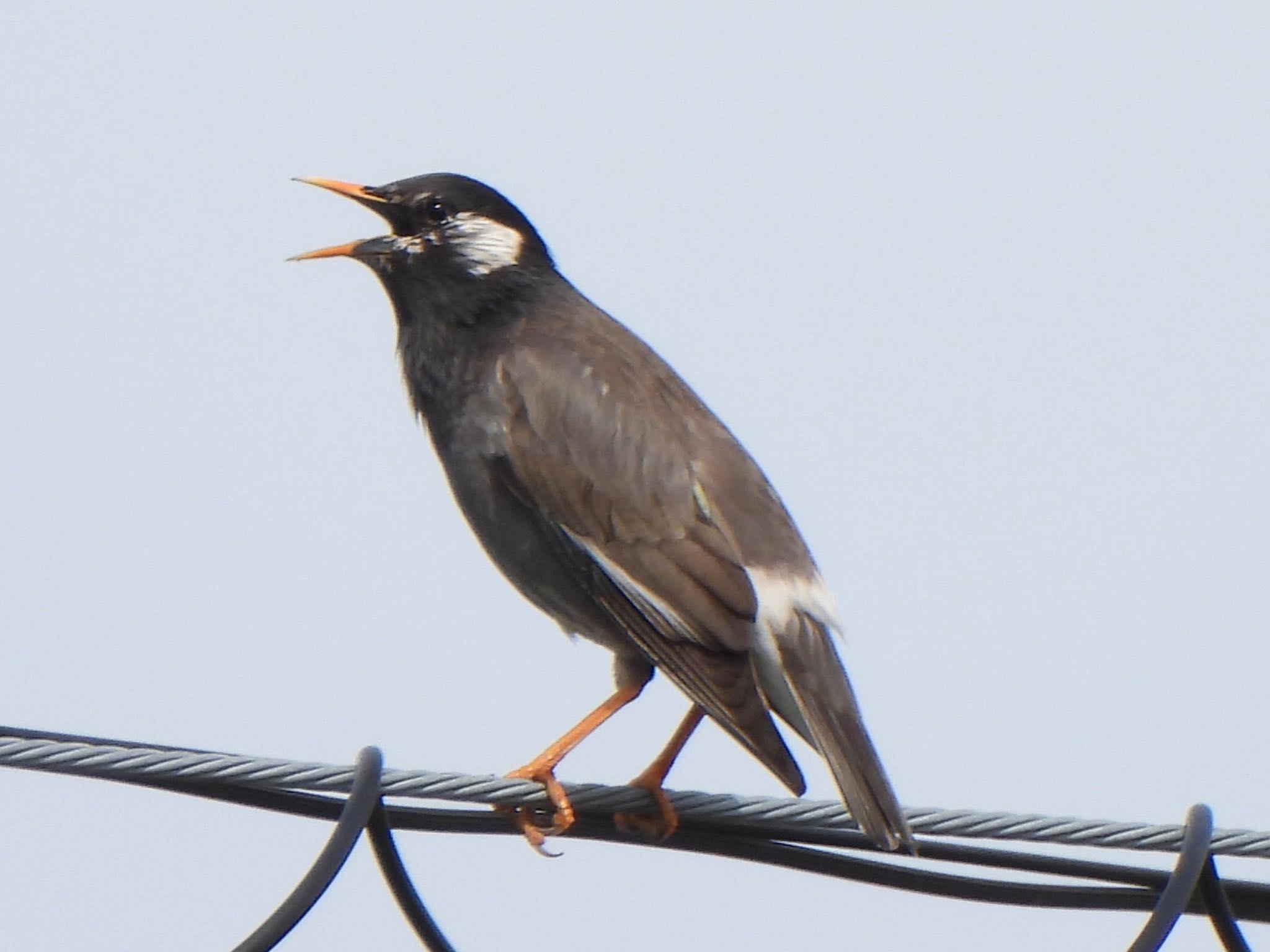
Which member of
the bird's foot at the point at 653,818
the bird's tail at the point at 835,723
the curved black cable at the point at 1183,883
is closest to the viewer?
the curved black cable at the point at 1183,883

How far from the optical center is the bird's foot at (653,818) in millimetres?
5523

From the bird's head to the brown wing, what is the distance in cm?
54

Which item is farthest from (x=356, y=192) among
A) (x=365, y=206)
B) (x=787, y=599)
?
(x=787, y=599)

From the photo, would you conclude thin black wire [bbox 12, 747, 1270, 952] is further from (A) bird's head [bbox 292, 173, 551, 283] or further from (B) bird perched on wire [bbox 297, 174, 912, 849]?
(A) bird's head [bbox 292, 173, 551, 283]

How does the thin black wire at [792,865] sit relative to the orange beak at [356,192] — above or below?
below

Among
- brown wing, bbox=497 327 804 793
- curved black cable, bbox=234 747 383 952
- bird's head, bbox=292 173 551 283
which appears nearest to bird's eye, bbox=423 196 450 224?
bird's head, bbox=292 173 551 283

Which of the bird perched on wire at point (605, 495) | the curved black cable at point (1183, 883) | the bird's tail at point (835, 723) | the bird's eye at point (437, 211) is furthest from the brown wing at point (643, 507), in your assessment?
the curved black cable at point (1183, 883)

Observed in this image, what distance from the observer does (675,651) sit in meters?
5.91

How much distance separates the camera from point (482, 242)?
286 inches

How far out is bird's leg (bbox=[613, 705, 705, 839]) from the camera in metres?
5.54

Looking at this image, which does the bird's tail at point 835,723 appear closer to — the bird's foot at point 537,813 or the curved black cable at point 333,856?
the bird's foot at point 537,813

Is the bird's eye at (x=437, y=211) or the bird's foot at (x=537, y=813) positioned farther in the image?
the bird's eye at (x=437, y=211)

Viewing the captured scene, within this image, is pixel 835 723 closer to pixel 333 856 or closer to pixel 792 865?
pixel 792 865

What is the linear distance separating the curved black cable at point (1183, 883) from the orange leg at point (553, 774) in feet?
4.79
